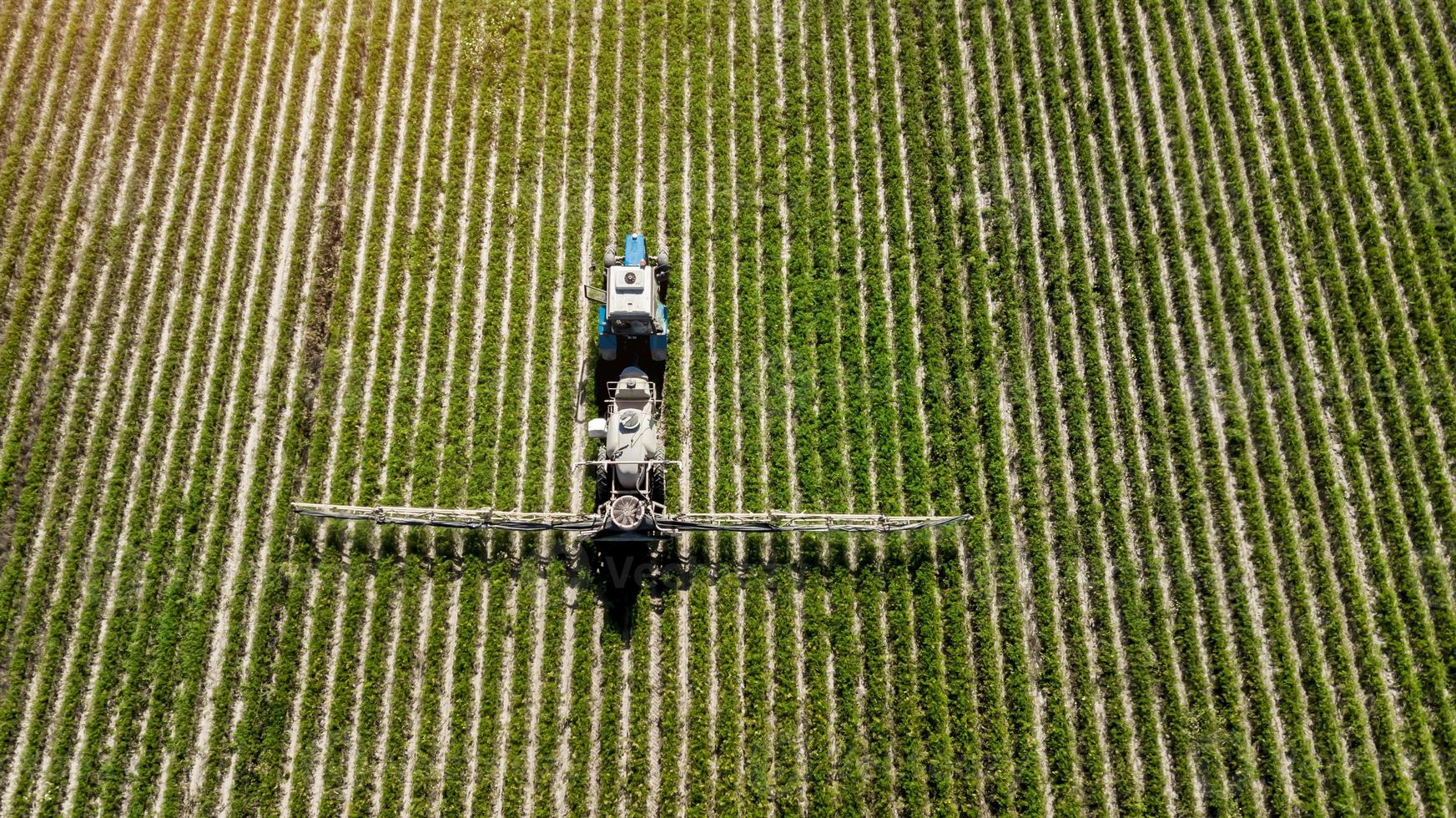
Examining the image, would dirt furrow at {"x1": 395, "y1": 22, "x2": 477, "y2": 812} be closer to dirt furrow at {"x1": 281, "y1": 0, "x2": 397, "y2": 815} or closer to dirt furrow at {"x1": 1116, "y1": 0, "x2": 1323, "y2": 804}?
dirt furrow at {"x1": 281, "y1": 0, "x2": 397, "y2": 815}

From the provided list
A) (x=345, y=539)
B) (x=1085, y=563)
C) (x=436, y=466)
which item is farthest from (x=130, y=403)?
(x=1085, y=563)

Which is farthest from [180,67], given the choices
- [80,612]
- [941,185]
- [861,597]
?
[861,597]

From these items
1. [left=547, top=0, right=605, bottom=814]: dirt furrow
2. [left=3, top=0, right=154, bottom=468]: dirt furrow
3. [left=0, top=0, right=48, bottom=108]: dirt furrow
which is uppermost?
[left=0, top=0, right=48, bottom=108]: dirt furrow

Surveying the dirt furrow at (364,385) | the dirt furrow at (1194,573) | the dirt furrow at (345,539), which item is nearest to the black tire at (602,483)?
the dirt furrow at (364,385)

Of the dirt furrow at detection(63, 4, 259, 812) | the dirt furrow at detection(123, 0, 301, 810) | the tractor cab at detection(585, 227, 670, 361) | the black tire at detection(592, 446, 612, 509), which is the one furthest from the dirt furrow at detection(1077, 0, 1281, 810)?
the dirt furrow at detection(63, 4, 259, 812)

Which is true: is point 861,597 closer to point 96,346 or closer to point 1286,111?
point 1286,111

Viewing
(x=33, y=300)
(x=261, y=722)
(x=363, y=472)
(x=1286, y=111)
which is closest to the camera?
(x=261, y=722)
